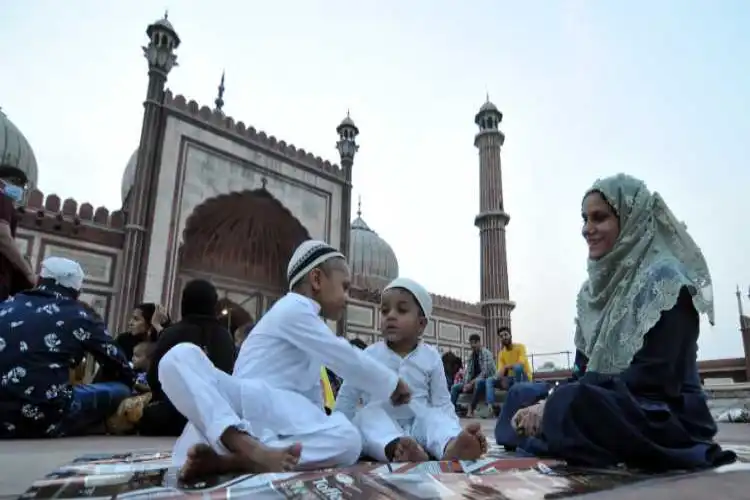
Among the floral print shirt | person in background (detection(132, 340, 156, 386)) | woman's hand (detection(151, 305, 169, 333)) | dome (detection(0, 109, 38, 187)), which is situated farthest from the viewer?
dome (detection(0, 109, 38, 187))

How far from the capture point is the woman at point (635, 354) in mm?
965

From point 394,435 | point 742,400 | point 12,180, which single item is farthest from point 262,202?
point 394,435

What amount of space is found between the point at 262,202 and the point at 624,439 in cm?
726

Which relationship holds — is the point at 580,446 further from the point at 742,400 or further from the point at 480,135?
the point at 480,135

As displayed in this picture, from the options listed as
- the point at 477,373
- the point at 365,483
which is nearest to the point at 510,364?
the point at 477,373

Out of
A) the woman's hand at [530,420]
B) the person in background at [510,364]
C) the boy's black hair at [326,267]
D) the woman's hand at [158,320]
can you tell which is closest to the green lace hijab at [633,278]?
the woman's hand at [530,420]

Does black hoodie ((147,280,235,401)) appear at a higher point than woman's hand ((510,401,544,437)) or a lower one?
higher

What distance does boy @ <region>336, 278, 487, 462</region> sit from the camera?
111cm

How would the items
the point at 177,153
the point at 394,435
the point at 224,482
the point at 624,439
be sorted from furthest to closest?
the point at 177,153 → the point at 394,435 → the point at 624,439 → the point at 224,482

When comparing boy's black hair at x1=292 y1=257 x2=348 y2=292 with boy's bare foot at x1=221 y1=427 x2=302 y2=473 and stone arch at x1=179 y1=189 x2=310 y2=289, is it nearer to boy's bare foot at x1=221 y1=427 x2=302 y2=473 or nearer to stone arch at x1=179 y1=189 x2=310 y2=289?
boy's bare foot at x1=221 y1=427 x2=302 y2=473

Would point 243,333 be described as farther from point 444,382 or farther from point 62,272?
point 444,382

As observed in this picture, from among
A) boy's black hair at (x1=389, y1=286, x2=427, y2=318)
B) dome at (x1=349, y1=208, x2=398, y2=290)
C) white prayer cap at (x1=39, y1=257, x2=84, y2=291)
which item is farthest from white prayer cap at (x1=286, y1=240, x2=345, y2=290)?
dome at (x1=349, y1=208, x2=398, y2=290)

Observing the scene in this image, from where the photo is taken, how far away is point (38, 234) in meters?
5.81

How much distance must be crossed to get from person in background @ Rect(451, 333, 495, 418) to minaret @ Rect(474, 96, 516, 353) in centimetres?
535
